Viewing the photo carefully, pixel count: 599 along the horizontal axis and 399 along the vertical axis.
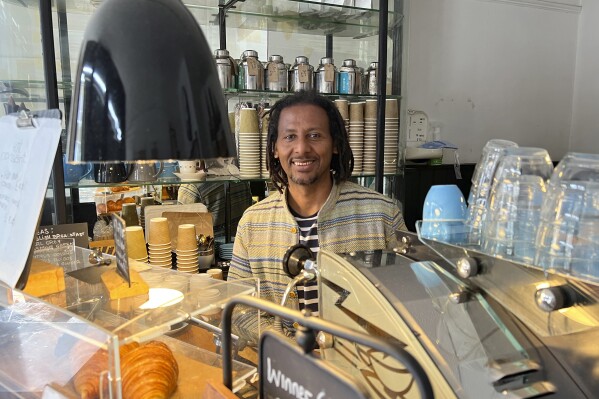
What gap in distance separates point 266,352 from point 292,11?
6.43 ft

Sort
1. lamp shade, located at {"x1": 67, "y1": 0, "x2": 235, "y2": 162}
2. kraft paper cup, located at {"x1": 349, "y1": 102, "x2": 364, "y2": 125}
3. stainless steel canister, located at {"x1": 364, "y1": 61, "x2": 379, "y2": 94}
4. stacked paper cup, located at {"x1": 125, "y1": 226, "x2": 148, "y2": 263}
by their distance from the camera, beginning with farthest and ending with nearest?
stainless steel canister, located at {"x1": 364, "y1": 61, "x2": 379, "y2": 94}
kraft paper cup, located at {"x1": 349, "y1": 102, "x2": 364, "y2": 125}
stacked paper cup, located at {"x1": 125, "y1": 226, "x2": 148, "y2": 263}
lamp shade, located at {"x1": 67, "y1": 0, "x2": 235, "y2": 162}

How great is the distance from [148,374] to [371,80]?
1.82 metres

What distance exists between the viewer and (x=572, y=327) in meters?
0.63

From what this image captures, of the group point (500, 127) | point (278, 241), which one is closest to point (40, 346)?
point (278, 241)

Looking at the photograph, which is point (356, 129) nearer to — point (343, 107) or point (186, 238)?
point (343, 107)

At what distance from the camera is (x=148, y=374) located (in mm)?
671

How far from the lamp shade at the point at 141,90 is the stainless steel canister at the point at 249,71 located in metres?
1.40

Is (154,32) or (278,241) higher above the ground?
(154,32)

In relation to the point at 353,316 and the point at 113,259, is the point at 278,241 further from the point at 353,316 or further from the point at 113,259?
the point at 353,316

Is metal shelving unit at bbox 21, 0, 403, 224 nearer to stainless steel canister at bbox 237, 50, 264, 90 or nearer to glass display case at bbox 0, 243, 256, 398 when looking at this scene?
stainless steel canister at bbox 237, 50, 264, 90

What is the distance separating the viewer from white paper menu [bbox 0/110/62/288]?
2.32ft

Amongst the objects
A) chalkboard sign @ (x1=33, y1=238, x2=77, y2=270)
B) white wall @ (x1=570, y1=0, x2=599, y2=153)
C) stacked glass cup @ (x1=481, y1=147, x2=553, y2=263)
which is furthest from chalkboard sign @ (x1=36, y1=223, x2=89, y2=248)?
white wall @ (x1=570, y1=0, x2=599, y2=153)

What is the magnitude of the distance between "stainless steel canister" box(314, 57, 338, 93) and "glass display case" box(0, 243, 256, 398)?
141 cm

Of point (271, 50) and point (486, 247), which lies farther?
point (271, 50)
